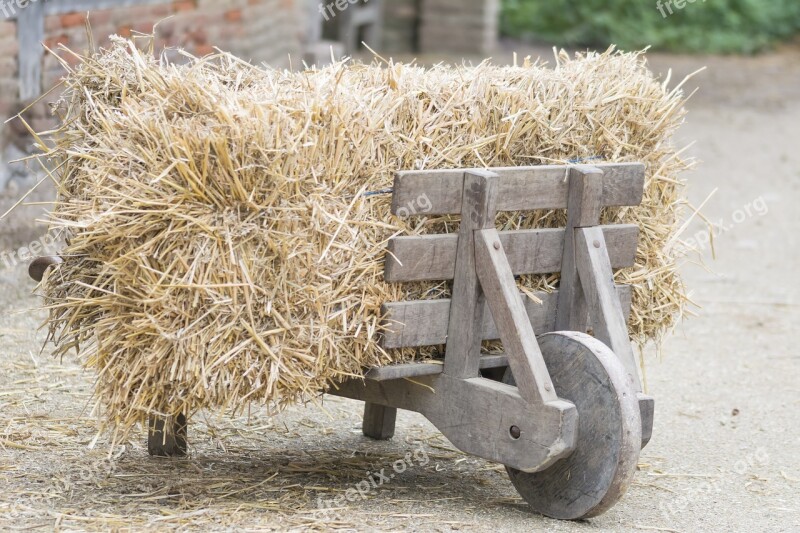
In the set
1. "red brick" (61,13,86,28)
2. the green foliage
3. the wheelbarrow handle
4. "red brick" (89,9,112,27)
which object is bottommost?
the wheelbarrow handle

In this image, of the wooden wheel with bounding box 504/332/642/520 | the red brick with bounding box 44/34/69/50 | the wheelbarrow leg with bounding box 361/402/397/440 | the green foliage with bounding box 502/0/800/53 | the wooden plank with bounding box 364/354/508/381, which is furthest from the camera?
the green foliage with bounding box 502/0/800/53

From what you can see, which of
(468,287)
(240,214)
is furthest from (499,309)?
(240,214)

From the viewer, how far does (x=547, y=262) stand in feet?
12.7

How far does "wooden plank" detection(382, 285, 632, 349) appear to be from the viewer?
358 cm

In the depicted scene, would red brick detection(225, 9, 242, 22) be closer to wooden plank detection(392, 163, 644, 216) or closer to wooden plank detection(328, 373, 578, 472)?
wooden plank detection(392, 163, 644, 216)

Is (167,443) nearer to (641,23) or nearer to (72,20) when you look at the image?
(72,20)

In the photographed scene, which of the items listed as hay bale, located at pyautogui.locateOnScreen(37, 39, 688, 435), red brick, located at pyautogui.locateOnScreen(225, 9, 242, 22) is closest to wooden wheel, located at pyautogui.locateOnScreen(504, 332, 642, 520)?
hay bale, located at pyautogui.locateOnScreen(37, 39, 688, 435)

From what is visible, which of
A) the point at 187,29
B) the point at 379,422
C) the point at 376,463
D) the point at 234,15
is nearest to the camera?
the point at 376,463

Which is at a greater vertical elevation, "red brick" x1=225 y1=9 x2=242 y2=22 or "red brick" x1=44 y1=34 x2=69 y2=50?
"red brick" x1=225 y1=9 x2=242 y2=22

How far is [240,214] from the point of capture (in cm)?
329

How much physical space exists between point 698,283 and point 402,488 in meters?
4.09

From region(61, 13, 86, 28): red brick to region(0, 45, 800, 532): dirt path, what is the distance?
1.79 meters

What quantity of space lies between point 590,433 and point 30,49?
4752mm

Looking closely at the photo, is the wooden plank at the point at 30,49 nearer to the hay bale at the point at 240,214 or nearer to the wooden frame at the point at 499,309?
the hay bale at the point at 240,214
